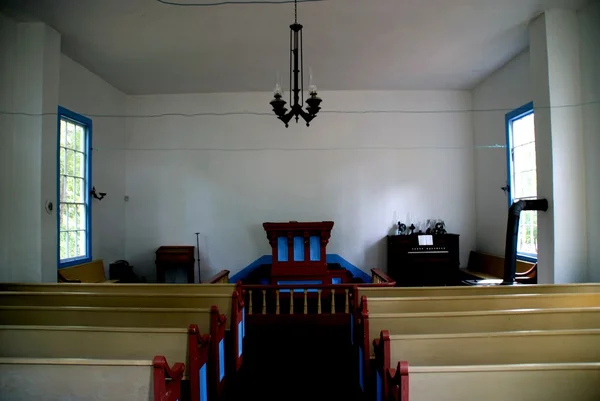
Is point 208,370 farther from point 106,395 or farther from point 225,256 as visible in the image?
point 225,256

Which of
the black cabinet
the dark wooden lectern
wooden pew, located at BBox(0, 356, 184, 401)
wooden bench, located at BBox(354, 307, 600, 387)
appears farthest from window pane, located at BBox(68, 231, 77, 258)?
the black cabinet

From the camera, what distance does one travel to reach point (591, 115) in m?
4.04

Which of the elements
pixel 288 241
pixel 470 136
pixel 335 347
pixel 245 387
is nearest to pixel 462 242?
pixel 470 136

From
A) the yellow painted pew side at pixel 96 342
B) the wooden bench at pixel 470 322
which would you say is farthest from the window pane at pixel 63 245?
the wooden bench at pixel 470 322

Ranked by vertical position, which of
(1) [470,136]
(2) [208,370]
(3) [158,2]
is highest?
(3) [158,2]

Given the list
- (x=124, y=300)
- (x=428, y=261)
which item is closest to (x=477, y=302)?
(x=124, y=300)

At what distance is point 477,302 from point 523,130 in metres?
3.77

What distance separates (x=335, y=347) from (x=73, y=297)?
2407 millimetres

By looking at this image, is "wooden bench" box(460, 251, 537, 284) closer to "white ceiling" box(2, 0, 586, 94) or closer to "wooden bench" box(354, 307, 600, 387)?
"wooden bench" box(354, 307, 600, 387)

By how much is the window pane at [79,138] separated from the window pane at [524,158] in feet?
21.7

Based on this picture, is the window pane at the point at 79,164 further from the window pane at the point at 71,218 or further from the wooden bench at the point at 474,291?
the wooden bench at the point at 474,291

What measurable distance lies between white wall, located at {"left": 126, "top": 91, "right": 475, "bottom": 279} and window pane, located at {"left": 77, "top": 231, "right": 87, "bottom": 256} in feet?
3.88

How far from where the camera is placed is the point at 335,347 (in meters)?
3.67

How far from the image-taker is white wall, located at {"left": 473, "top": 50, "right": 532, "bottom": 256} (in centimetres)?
541
